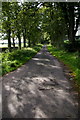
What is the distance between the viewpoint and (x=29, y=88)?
18.7 ft

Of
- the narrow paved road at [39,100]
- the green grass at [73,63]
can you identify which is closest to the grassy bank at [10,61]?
the narrow paved road at [39,100]

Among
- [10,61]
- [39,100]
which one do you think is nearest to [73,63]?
[10,61]

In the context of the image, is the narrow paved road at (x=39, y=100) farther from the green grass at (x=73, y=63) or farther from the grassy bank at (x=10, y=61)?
the grassy bank at (x=10, y=61)

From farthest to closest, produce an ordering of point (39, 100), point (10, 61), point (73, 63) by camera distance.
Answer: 1. point (10, 61)
2. point (73, 63)
3. point (39, 100)

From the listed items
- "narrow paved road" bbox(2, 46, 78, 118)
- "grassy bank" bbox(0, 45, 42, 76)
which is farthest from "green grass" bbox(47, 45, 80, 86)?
"grassy bank" bbox(0, 45, 42, 76)

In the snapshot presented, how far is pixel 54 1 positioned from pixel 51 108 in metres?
17.7

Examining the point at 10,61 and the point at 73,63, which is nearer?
the point at 73,63

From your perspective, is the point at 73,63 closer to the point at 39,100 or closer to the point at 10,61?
the point at 10,61

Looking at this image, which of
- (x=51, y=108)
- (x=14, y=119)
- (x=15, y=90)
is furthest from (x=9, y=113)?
(x=15, y=90)

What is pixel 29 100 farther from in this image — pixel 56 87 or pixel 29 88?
pixel 56 87

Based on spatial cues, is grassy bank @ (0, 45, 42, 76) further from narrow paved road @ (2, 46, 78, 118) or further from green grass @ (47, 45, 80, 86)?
green grass @ (47, 45, 80, 86)

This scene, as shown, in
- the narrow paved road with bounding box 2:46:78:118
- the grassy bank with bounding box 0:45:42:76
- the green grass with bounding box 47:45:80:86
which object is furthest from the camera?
the grassy bank with bounding box 0:45:42:76

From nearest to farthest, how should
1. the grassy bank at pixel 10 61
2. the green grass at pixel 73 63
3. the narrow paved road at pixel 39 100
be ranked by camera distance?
1. the narrow paved road at pixel 39 100
2. the green grass at pixel 73 63
3. the grassy bank at pixel 10 61

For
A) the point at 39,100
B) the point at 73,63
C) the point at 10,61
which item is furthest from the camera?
the point at 10,61
